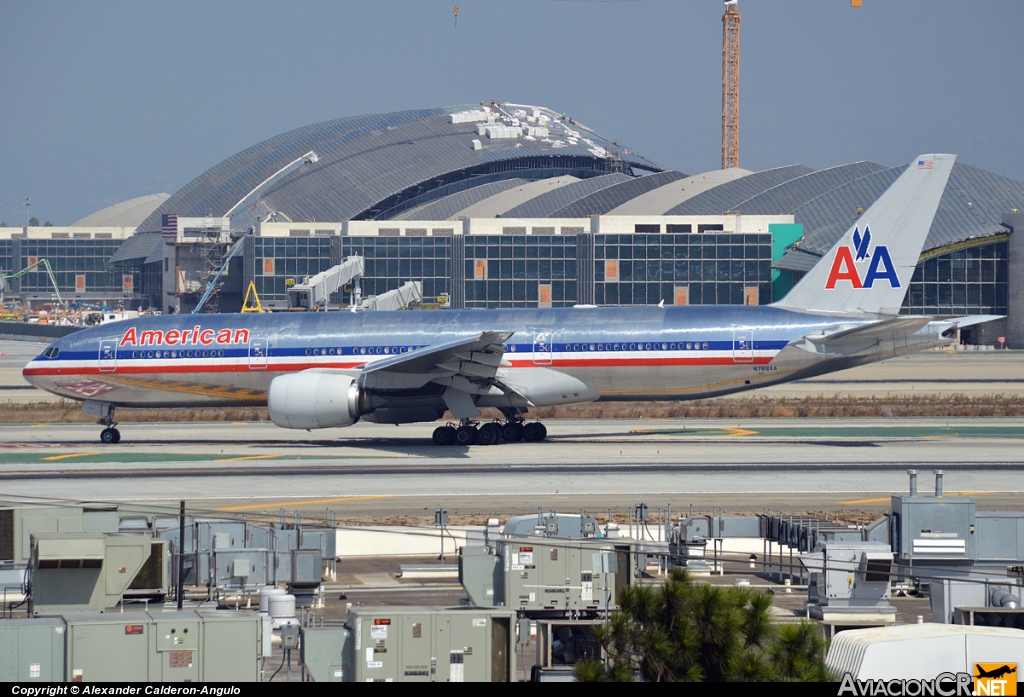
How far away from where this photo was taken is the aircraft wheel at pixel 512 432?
45.3m

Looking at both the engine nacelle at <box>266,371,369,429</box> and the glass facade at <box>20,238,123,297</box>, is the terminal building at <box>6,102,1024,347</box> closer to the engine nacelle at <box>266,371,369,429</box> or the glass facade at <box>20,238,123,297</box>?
the glass facade at <box>20,238,123,297</box>

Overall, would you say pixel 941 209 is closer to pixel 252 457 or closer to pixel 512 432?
pixel 512 432

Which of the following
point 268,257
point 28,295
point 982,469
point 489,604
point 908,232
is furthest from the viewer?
point 28,295

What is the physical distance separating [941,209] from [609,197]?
43.2 meters

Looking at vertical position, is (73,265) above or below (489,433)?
above

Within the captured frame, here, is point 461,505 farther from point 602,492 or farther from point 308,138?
point 308,138

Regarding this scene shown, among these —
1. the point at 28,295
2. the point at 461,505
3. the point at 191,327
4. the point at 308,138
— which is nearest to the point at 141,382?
the point at 191,327

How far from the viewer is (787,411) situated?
2242 inches

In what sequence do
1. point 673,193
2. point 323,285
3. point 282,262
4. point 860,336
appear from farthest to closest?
point 673,193 < point 282,262 < point 323,285 < point 860,336

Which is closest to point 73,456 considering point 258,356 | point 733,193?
point 258,356

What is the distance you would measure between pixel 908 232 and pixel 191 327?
2757 cm

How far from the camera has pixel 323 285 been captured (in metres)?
114

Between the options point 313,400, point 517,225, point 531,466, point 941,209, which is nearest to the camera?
point 531,466

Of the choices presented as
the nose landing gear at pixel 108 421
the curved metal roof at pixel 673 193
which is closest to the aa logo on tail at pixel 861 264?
the nose landing gear at pixel 108 421
